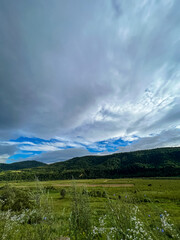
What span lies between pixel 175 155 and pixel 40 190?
223m

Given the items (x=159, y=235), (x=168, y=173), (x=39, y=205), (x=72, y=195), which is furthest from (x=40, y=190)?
(x=168, y=173)

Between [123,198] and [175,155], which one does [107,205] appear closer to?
[123,198]

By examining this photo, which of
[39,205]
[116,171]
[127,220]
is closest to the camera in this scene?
[127,220]

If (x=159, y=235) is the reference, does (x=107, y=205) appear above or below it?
above

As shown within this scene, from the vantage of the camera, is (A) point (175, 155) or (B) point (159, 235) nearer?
(B) point (159, 235)

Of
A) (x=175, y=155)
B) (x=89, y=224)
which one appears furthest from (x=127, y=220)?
(x=175, y=155)

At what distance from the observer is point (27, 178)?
144 meters

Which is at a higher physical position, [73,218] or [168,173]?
[73,218]

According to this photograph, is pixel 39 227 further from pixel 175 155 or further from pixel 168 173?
pixel 175 155

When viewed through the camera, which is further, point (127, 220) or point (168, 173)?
point (168, 173)

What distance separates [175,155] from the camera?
178000 millimetres

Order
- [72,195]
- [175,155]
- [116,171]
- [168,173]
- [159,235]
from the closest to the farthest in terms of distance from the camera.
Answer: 1. [159,235]
2. [72,195]
3. [168,173]
4. [116,171]
5. [175,155]

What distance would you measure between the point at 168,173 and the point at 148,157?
84.4 metres

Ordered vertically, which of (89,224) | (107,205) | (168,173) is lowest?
(168,173)
